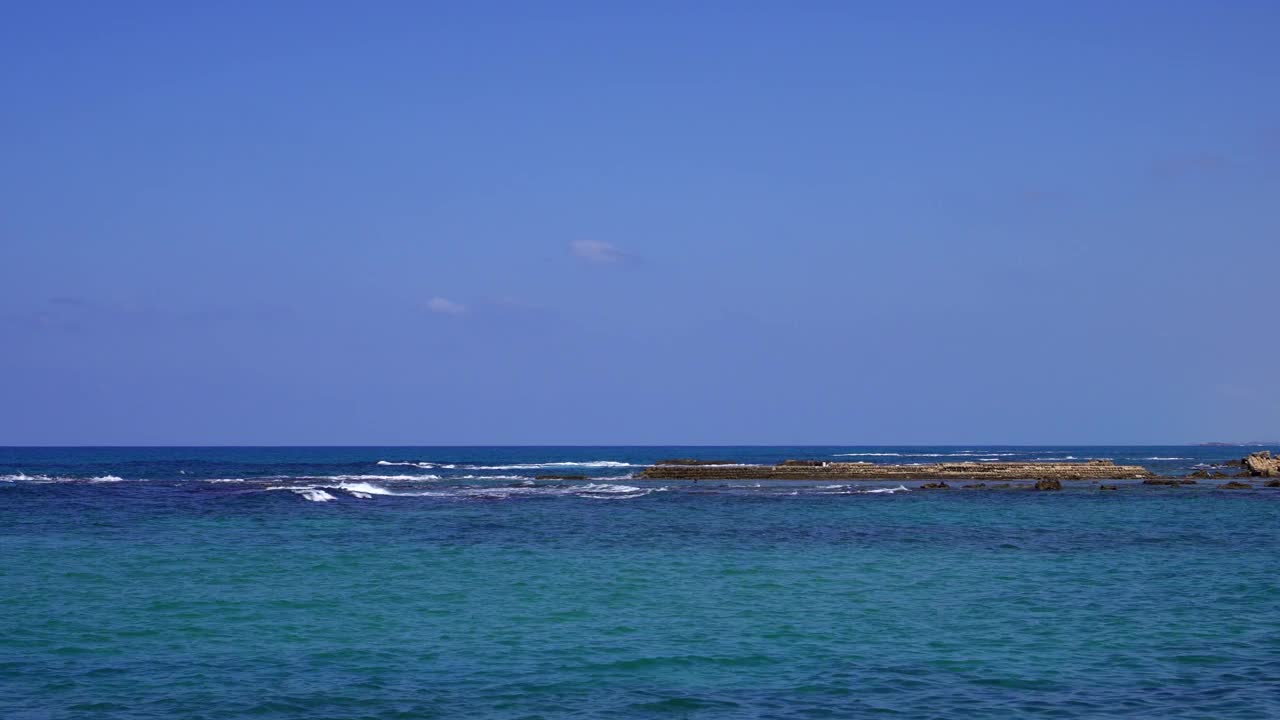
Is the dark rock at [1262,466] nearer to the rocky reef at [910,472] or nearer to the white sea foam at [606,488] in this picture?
the rocky reef at [910,472]

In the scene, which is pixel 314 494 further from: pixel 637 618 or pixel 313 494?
pixel 637 618

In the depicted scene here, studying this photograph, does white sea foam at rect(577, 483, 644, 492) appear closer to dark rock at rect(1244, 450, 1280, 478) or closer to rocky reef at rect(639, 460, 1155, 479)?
rocky reef at rect(639, 460, 1155, 479)

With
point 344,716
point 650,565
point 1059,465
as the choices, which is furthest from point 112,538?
point 1059,465

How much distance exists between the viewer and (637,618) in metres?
22.9

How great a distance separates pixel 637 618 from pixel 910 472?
6288 centimetres

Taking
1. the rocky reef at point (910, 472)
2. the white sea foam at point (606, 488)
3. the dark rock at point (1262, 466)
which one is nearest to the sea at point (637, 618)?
the white sea foam at point (606, 488)

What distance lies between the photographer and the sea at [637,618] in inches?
653

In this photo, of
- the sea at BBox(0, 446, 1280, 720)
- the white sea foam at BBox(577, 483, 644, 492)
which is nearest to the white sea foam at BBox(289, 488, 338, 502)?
the sea at BBox(0, 446, 1280, 720)

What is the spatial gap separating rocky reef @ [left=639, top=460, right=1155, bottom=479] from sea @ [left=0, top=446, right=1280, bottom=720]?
34.3 metres

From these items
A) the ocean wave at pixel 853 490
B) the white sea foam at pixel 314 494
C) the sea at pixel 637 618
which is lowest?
the sea at pixel 637 618

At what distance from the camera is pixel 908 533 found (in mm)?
39594

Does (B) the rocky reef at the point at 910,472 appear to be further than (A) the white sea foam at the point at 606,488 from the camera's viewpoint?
Yes

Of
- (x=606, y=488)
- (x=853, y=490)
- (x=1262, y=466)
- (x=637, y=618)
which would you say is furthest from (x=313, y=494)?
(x=1262, y=466)

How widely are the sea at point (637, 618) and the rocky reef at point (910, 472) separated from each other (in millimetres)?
34340
